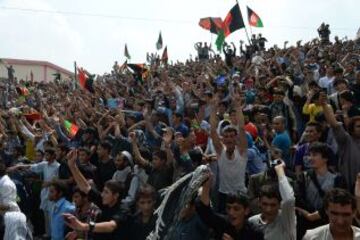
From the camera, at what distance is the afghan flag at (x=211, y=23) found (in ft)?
68.7

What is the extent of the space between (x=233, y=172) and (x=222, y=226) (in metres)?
1.76

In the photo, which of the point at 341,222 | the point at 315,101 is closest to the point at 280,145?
the point at 315,101

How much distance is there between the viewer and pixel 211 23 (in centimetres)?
2117

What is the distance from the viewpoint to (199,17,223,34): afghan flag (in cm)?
2094

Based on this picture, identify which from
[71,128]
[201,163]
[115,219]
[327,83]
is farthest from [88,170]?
[327,83]

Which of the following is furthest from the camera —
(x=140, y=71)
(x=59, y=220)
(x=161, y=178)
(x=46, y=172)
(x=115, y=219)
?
(x=140, y=71)

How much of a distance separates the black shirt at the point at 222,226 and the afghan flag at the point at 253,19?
1563cm

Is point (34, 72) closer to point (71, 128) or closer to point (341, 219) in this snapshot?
point (71, 128)

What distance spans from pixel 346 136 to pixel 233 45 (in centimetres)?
1216

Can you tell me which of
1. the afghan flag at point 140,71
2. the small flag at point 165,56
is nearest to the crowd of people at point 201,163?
the afghan flag at point 140,71

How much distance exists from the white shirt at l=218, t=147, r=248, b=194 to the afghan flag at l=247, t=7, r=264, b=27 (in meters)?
13.9

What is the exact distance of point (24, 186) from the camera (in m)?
9.50

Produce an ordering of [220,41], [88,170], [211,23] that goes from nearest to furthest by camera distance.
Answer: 1. [88,170]
2. [220,41]
3. [211,23]

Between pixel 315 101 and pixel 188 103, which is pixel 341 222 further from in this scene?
pixel 188 103
